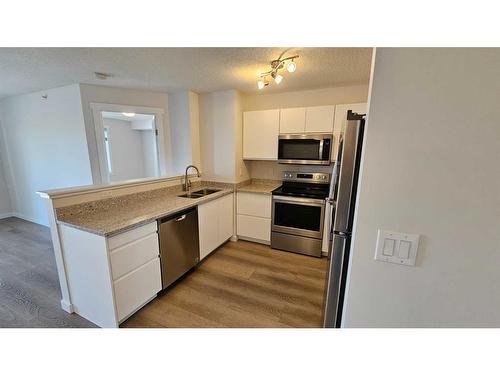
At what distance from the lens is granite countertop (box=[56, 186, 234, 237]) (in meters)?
1.58

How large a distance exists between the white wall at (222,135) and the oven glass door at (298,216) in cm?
87

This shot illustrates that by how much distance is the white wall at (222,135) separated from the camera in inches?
122

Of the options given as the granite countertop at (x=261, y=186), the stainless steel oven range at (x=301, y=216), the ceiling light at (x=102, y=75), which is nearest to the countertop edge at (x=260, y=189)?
the granite countertop at (x=261, y=186)

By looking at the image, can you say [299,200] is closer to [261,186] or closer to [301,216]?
[301,216]

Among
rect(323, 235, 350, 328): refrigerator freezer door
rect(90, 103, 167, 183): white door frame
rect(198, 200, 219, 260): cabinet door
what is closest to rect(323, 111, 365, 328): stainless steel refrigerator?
rect(323, 235, 350, 328): refrigerator freezer door

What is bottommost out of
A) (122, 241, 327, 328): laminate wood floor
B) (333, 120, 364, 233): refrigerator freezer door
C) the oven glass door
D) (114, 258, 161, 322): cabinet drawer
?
(122, 241, 327, 328): laminate wood floor

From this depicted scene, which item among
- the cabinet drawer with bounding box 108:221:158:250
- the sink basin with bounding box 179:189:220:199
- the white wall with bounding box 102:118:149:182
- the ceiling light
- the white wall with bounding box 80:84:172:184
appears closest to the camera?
the cabinet drawer with bounding box 108:221:158:250

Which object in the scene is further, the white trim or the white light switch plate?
the white trim

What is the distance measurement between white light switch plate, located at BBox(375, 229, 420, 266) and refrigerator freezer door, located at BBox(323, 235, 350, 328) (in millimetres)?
304

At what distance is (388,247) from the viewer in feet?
2.52

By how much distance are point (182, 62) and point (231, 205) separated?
6.43 ft

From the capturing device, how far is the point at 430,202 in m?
0.69

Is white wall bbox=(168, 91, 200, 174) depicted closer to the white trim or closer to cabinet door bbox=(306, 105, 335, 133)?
the white trim

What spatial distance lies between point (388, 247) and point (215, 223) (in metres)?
2.30
